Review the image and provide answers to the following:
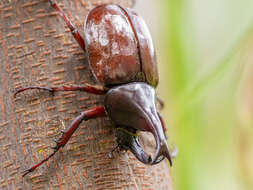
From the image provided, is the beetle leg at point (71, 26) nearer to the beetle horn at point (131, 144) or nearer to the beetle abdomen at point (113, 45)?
the beetle abdomen at point (113, 45)

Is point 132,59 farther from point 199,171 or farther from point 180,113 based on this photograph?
point 199,171

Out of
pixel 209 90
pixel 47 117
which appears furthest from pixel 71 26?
pixel 209 90

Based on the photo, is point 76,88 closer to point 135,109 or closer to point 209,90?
point 135,109

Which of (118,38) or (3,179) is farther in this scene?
(118,38)

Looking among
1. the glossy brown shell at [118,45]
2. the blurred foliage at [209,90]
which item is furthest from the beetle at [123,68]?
the blurred foliage at [209,90]

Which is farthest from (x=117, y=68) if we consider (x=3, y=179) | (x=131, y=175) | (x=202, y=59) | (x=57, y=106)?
(x=202, y=59)

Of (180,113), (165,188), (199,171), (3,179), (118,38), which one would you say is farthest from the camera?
(199,171)
